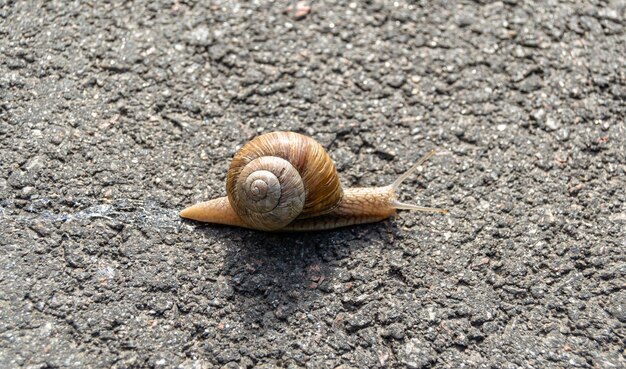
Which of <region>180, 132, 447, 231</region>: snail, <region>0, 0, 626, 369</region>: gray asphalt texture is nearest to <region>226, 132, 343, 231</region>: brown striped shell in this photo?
<region>180, 132, 447, 231</region>: snail

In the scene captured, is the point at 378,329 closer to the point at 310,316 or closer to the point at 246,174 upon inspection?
the point at 310,316

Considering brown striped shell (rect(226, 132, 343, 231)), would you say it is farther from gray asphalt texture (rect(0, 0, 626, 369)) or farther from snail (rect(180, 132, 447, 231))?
gray asphalt texture (rect(0, 0, 626, 369))

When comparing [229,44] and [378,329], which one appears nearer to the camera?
[378,329]

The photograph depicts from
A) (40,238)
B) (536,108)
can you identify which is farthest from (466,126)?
(40,238)

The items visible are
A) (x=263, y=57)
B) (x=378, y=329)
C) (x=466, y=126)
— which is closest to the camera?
(x=378, y=329)

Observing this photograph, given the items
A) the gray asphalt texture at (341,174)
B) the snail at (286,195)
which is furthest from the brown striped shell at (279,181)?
the gray asphalt texture at (341,174)

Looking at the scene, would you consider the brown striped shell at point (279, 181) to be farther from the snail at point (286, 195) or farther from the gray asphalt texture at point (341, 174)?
the gray asphalt texture at point (341, 174)

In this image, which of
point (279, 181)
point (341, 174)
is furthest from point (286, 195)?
point (341, 174)
